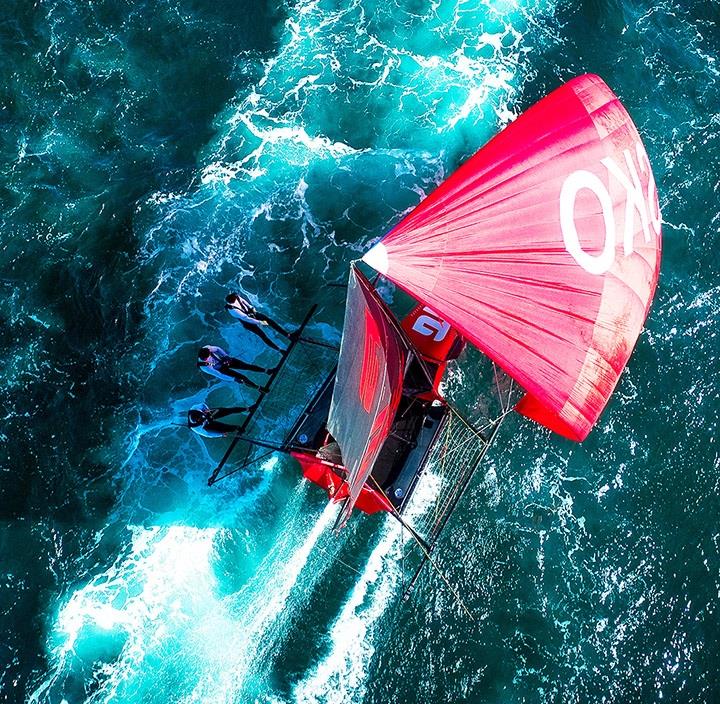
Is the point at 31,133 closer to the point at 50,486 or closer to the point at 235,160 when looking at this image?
the point at 235,160

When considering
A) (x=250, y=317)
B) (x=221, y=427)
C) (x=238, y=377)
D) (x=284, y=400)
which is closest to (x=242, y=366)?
(x=238, y=377)

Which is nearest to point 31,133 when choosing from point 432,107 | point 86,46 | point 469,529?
point 86,46

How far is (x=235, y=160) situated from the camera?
27.0 m

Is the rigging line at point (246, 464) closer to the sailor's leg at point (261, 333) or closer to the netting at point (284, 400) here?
the netting at point (284, 400)

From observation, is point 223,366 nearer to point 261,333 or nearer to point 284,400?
point 261,333

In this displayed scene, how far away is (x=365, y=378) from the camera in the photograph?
17594 millimetres

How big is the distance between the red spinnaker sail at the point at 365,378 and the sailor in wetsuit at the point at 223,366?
455cm

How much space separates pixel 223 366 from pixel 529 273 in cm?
1015

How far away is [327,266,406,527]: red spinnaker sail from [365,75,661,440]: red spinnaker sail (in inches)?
40.3

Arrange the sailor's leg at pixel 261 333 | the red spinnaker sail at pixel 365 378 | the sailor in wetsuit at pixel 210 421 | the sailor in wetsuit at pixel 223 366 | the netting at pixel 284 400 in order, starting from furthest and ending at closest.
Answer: the sailor's leg at pixel 261 333 → the netting at pixel 284 400 → the sailor in wetsuit at pixel 223 366 → the sailor in wetsuit at pixel 210 421 → the red spinnaker sail at pixel 365 378

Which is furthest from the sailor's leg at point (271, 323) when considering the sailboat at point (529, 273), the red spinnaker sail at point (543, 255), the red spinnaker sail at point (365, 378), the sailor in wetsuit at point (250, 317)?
the red spinnaker sail at point (543, 255)

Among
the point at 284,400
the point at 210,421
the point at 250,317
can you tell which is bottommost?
the point at 284,400

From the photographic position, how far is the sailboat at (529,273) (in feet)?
57.6

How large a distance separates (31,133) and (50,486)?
43.4 ft
